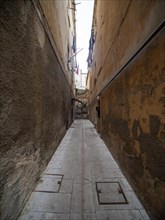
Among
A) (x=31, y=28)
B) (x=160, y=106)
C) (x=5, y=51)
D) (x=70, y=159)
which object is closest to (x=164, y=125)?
(x=160, y=106)

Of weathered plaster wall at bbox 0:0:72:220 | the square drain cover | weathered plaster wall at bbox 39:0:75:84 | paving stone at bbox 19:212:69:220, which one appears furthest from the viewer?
weathered plaster wall at bbox 39:0:75:84

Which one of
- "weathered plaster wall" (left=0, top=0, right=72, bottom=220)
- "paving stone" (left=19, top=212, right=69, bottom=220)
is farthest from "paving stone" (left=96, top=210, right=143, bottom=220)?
"weathered plaster wall" (left=0, top=0, right=72, bottom=220)

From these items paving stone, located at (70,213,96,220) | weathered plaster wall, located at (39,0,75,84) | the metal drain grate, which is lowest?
paving stone, located at (70,213,96,220)

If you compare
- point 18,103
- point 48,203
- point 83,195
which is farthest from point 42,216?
point 18,103

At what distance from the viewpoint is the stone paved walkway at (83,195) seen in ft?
5.09

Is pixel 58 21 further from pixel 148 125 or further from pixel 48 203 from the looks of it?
pixel 48 203

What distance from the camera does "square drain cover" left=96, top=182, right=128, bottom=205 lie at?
5.83 feet

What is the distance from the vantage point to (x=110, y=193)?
6.37ft

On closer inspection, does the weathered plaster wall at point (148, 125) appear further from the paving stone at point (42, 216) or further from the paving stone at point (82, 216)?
the paving stone at point (42, 216)

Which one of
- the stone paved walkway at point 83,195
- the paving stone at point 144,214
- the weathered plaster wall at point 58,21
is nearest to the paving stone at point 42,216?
the stone paved walkway at point 83,195

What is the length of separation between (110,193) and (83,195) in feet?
1.26

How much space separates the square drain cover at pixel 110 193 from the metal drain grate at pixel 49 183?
0.62 m

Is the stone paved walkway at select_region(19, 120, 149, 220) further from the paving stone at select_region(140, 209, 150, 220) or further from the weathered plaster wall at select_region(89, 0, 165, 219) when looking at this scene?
the weathered plaster wall at select_region(89, 0, 165, 219)

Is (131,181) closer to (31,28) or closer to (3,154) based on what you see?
(3,154)
